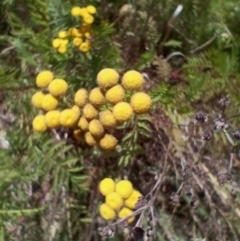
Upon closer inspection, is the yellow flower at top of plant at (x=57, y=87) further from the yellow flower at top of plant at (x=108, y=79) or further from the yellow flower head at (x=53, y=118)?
the yellow flower at top of plant at (x=108, y=79)

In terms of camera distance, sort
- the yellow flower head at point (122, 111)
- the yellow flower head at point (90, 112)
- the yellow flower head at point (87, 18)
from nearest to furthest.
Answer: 1. the yellow flower head at point (122, 111)
2. the yellow flower head at point (90, 112)
3. the yellow flower head at point (87, 18)

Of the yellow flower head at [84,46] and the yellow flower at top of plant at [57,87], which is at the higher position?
the yellow flower at top of plant at [57,87]

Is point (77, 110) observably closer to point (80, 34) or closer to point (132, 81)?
point (132, 81)

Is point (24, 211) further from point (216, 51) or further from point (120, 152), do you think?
point (216, 51)

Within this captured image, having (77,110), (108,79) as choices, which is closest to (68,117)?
(77,110)

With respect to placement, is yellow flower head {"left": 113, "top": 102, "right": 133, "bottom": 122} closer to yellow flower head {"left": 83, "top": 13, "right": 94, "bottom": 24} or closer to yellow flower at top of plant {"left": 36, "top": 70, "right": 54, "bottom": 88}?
yellow flower at top of plant {"left": 36, "top": 70, "right": 54, "bottom": 88}

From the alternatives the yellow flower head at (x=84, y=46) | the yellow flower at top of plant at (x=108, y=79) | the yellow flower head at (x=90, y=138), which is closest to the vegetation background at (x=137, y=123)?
the yellow flower head at (x=84, y=46)

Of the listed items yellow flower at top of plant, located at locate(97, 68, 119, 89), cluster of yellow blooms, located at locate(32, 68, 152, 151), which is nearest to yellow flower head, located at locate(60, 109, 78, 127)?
cluster of yellow blooms, located at locate(32, 68, 152, 151)
